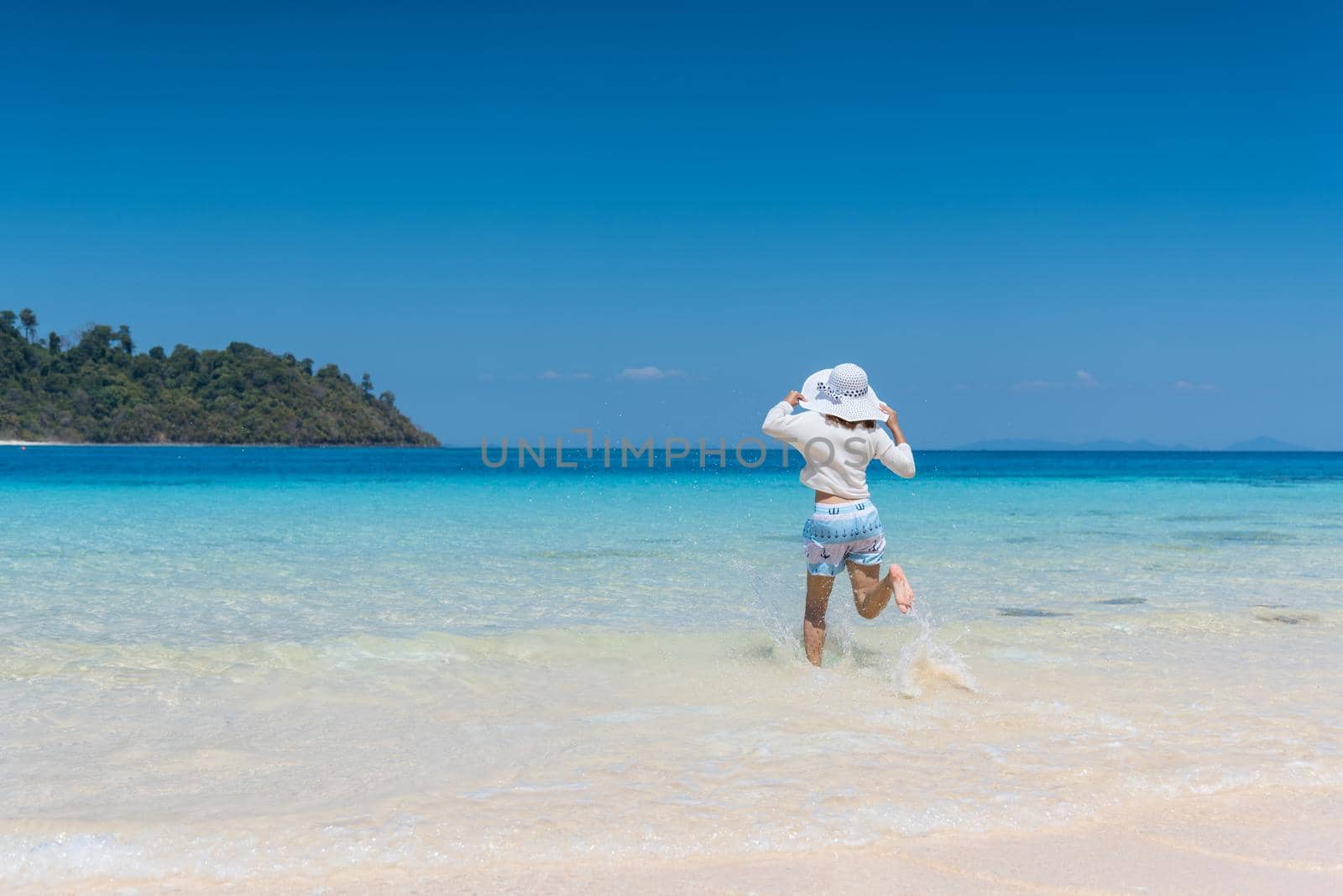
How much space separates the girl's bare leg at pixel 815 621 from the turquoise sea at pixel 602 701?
164 mm

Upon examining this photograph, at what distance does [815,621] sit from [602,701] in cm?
151

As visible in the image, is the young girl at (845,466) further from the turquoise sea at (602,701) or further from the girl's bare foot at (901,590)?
the turquoise sea at (602,701)

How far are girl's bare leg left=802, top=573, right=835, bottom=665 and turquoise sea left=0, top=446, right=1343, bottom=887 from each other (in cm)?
16

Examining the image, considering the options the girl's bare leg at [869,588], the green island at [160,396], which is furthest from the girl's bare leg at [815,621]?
the green island at [160,396]

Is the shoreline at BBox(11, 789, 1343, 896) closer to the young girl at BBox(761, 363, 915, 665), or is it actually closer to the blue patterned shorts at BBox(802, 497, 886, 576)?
the young girl at BBox(761, 363, 915, 665)

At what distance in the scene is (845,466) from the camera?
5.80 m

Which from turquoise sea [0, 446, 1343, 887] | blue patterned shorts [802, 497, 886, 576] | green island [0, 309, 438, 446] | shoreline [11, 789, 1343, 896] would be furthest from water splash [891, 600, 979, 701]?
green island [0, 309, 438, 446]

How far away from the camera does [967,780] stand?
4031 millimetres

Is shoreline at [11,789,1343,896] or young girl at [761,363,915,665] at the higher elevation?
young girl at [761,363,915,665]

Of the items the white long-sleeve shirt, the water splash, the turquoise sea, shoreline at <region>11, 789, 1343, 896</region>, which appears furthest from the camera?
the white long-sleeve shirt

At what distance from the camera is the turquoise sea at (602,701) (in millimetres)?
3641

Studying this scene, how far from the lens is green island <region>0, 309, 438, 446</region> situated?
118 m

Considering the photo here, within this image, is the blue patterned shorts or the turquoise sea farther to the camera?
the blue patterned shorts

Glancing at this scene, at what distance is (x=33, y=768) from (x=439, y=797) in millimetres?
1871
